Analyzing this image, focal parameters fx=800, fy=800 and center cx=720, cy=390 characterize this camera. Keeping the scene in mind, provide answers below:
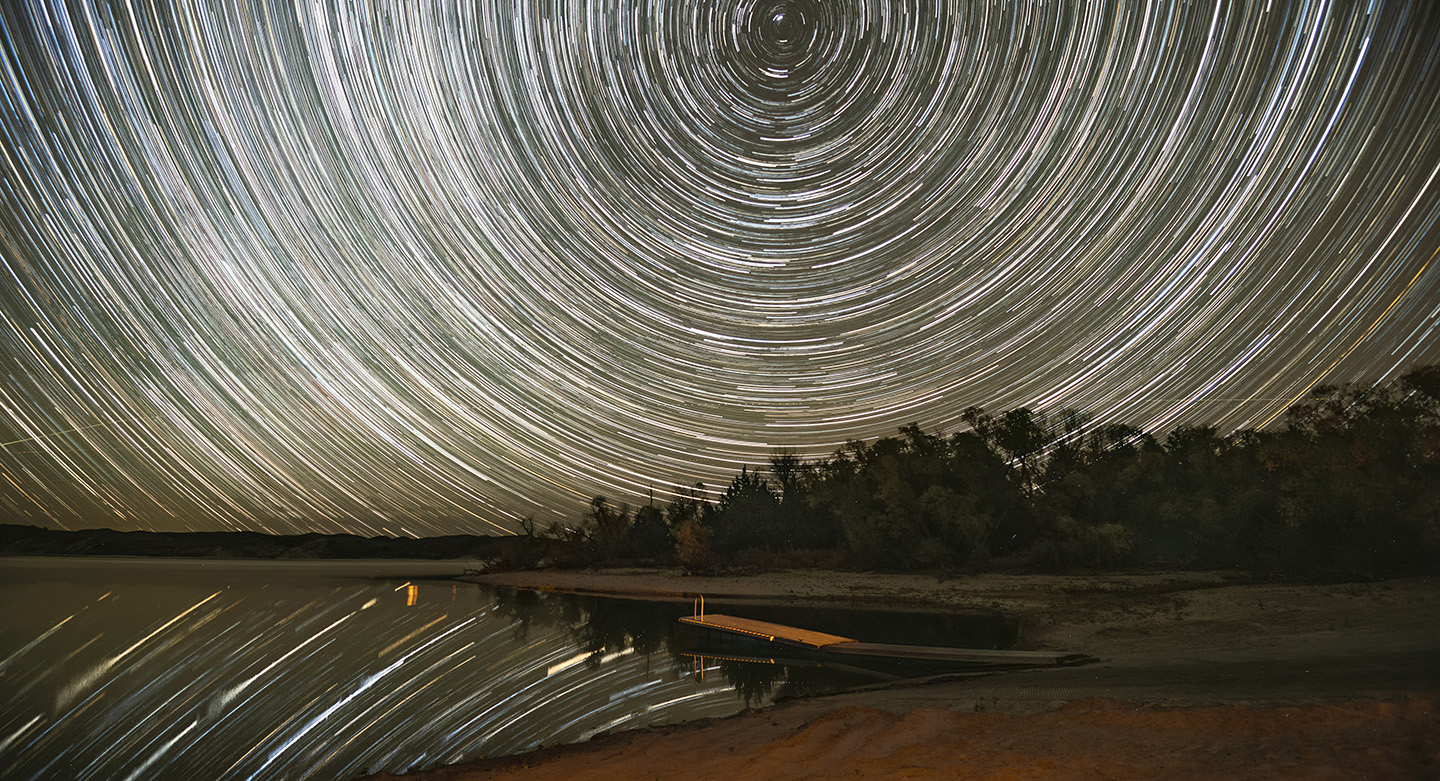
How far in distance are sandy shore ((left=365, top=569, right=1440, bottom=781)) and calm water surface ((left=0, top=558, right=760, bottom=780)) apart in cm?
231

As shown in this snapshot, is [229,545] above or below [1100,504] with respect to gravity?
above

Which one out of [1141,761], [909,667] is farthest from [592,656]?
[1141,761]

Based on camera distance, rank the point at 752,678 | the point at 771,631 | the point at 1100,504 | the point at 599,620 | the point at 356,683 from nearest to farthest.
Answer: the point at 752,678 < the point at 356,683 < the point at 771,631 < the point at 599,620 < the point at 1100,504

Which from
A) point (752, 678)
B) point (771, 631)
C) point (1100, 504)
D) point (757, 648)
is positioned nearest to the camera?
point (752, 678)

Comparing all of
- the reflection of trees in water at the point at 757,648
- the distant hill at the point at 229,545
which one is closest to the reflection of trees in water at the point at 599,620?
the reflection of trees in water at the point at 757,648

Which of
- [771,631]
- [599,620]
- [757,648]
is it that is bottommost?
[757,648]

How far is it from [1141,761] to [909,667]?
7.61 metres

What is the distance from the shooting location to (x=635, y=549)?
174 feet

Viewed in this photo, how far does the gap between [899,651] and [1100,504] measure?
2431cm

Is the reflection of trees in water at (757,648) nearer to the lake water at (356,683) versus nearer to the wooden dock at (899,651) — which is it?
the lake water at (356,683)

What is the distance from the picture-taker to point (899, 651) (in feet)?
53.9

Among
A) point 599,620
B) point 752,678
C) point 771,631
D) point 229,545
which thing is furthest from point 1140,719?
point 229,545

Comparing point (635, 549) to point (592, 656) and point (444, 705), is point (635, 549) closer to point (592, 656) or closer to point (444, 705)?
point (592, 656)

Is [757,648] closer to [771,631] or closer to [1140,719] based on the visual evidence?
[771,631]
